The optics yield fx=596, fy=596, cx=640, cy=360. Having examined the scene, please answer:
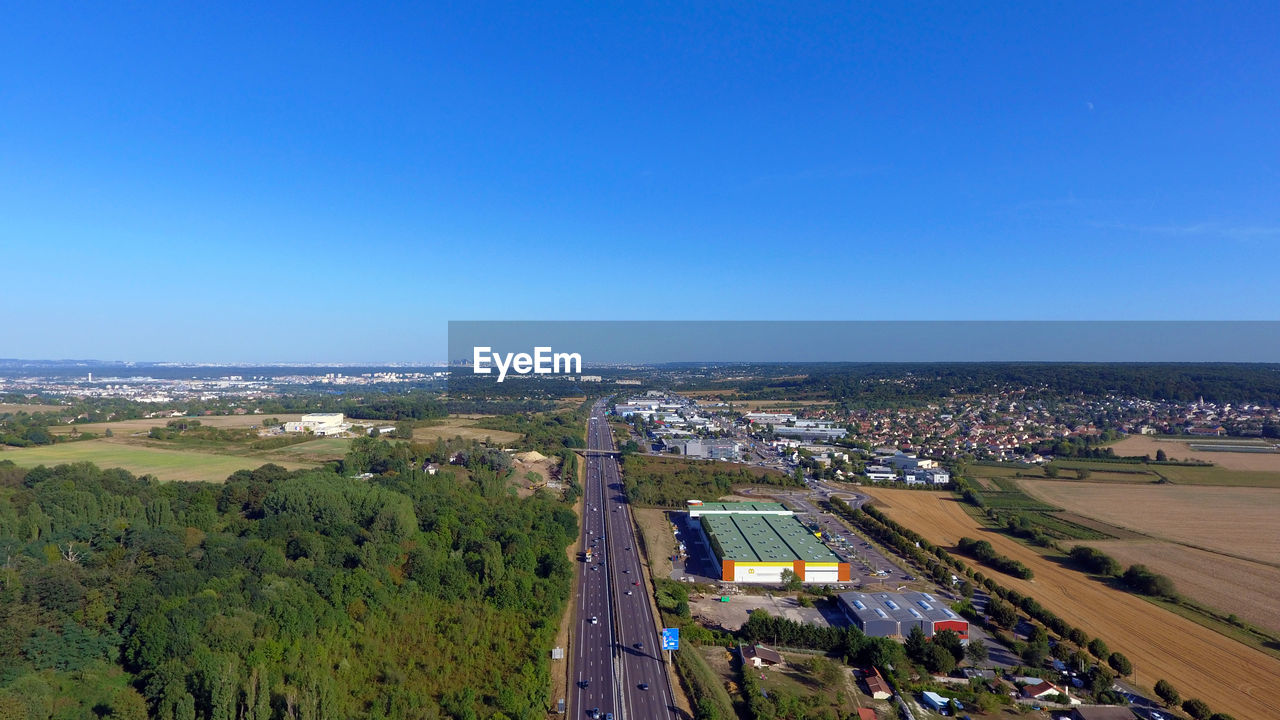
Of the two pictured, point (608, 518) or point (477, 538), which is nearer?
point (477, 538)

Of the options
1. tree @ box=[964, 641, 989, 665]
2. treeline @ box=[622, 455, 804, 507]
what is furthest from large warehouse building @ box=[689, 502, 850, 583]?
tree @ box=[964, 641, 989, 665]

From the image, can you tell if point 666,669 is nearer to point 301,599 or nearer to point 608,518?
point 301,599

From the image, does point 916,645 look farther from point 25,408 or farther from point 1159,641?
point 25,408

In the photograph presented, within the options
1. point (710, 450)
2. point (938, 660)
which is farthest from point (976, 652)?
point (710, 450)

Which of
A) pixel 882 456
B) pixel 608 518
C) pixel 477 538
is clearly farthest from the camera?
pixel 882 456

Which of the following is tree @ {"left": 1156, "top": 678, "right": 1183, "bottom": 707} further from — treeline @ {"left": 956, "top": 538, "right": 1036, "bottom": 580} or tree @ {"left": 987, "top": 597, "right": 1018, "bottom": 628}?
treeline @ {"left": 956, "top": 538, "right": 1036, "bottom": 580}

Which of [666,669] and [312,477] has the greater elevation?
[312,477]

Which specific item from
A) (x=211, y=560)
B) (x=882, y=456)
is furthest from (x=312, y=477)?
(x=882, y=456)
